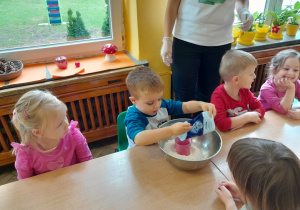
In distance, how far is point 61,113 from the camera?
3.11 feet

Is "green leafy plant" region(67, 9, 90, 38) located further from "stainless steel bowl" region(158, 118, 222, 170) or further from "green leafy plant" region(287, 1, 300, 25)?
"green leafy plant" region(287, 1, 300, 25)

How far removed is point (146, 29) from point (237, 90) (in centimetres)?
90

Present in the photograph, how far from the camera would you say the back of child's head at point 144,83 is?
978 mm

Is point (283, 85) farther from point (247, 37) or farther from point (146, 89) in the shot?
point (247, 37)

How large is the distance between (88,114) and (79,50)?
55 centimetres

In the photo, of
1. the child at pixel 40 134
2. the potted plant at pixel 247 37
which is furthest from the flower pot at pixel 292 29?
the child at pixel 40 134

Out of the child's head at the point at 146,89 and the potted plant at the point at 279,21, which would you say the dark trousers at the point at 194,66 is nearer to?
the child's head at the point at 146,89

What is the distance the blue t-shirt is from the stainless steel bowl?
4.5 inches

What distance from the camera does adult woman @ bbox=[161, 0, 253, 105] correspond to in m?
1.35

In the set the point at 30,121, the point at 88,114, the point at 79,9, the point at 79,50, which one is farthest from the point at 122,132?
the point at 79,9

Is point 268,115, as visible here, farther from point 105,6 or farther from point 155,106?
point 105,6

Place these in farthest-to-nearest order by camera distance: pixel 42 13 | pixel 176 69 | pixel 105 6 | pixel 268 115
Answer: pixel 105 6 < pixel 42 13 < pixel 176 69 < pixel 268 115

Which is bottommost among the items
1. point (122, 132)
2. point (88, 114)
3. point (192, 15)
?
point (88, 114)

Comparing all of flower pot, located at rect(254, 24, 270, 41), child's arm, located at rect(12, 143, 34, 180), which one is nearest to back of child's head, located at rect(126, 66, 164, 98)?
child's arm, located at rect(12, 143, 34, 180)
